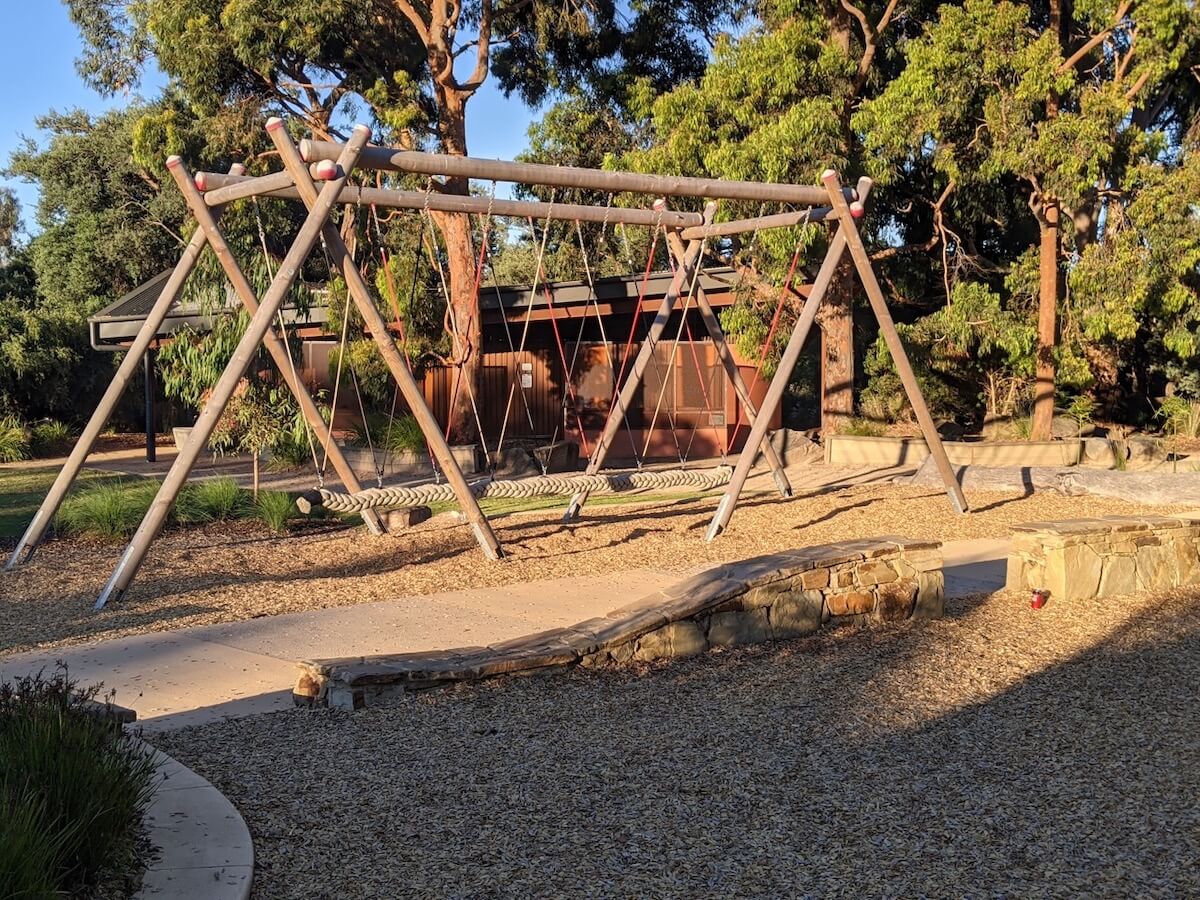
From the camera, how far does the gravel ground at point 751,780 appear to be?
4.00 metres

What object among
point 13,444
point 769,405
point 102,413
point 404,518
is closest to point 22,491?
point 13,444

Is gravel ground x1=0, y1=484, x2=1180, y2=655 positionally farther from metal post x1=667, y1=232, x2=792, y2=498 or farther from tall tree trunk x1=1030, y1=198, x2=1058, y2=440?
tall tree trunk x1=1030, y1=198, x2=1058, y2=440

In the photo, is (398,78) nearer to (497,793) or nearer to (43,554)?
(43,554)

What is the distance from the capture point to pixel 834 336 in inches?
772

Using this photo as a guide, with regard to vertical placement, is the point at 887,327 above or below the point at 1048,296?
below

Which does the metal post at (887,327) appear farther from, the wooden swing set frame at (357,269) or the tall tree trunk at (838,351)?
the tall tree trunk at (838,351)

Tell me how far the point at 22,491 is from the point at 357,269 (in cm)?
903

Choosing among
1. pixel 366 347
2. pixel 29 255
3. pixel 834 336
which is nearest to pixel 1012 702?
pixel 834 336

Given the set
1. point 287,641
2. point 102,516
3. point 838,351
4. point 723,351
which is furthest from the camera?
point 838,351

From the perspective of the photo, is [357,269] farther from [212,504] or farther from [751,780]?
[751,780]

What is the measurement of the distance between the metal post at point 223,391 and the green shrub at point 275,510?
3.53m

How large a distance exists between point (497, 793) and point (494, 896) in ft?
3.18

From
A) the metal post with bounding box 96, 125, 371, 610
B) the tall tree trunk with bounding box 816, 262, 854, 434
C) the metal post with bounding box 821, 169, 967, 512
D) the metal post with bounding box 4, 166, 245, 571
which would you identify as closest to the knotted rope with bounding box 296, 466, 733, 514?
the metal post with bounding box 96, 125, 371, 610

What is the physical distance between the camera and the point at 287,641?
7.55 metres
